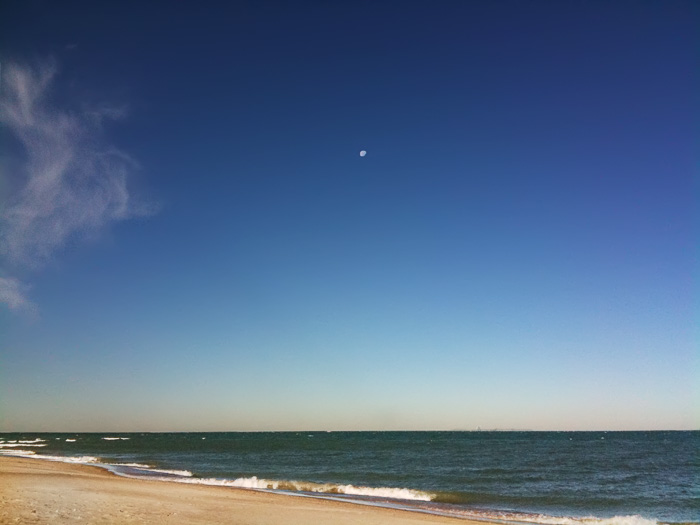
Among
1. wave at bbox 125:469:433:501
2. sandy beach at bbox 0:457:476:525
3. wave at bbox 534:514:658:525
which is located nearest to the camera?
sandy beach at bbox 0:457:476:525

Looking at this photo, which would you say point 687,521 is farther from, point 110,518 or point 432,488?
point 110,518

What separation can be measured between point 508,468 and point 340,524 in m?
36.9

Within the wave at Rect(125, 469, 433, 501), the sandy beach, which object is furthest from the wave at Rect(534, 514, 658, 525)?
the wave at Rect(125, 469, 433, 501)

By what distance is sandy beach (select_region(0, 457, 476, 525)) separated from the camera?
653 inches

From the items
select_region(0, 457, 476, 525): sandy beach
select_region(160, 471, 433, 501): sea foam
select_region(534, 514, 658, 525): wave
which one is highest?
select_region(0, 457, 476, 525): sandy beach

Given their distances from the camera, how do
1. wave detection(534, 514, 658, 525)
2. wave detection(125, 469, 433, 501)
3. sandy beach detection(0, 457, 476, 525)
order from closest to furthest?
sandy beach detection(0, 457, 476, 525) → wave detection(534, 514, 658, 525) → wave detection(125, 469, 433, 501)

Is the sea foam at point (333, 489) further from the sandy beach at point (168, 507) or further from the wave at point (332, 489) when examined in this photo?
the sandy beach at point (168, 507)

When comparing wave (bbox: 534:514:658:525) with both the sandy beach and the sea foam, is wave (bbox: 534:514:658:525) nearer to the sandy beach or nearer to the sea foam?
the sandy beach

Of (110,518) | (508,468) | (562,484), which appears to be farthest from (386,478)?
(110,518)

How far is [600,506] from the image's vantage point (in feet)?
89.1

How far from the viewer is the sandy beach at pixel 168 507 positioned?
16.6 meters

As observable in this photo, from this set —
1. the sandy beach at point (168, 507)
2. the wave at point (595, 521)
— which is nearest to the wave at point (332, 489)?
the sandy beach at point (168, 507)

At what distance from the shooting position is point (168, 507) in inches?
771

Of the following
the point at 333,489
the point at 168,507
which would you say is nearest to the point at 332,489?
the point at 333,489
